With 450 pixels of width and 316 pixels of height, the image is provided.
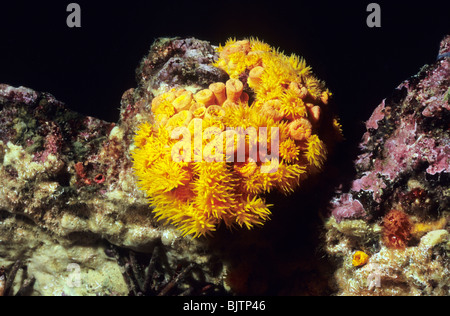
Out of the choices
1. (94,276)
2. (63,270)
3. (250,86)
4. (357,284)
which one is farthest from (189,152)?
(63,270)

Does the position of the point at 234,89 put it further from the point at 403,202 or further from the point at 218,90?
the point at 403,202

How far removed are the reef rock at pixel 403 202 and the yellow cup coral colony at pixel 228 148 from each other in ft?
2.71

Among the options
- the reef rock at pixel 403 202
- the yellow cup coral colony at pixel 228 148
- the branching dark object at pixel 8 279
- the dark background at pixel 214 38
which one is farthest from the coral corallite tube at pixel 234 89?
the branching dark object at pixel 8 279

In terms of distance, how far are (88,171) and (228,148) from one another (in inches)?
88.0

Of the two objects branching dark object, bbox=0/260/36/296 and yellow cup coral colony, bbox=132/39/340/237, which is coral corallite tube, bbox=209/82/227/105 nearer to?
yellow cup coral colony, bbox=132/39/340/237

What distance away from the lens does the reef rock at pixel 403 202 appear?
291 centimetres

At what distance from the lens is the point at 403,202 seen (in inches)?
122

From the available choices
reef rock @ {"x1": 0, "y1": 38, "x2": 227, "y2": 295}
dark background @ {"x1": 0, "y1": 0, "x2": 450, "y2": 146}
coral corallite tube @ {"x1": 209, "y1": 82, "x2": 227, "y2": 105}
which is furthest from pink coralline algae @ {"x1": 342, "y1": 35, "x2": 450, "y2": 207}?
reef rock @ {"x1": 0, "y1": 38, "x2": 227, "y2": 295}

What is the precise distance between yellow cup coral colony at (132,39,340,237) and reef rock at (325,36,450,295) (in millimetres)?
827

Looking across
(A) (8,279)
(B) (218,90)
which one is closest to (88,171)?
(B) (218,90)

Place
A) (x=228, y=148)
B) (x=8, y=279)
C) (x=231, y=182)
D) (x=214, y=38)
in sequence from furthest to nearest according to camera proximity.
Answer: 1. (x=214, y=38)
2. (x=8, y=279)
3. (x=231, y=182)
4. (x=228, y=148)

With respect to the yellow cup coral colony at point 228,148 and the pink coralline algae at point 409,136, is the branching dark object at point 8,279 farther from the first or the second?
the pink coralline algae at point 409,136

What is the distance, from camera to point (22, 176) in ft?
12.1

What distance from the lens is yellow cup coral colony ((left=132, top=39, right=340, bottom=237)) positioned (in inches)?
96.4
